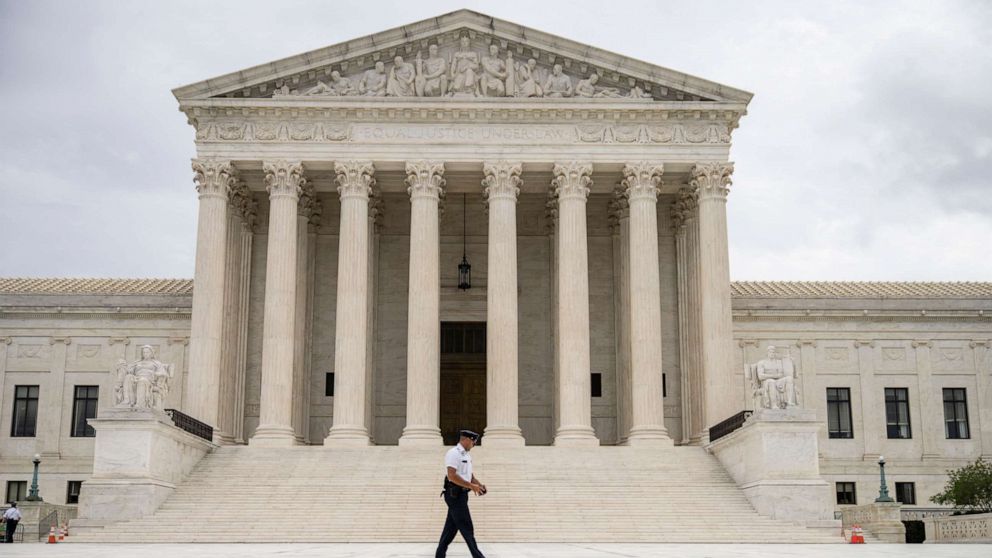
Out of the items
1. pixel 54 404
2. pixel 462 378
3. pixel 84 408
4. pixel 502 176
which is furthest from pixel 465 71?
pixel 54 404

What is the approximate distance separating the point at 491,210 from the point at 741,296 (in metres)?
14.4

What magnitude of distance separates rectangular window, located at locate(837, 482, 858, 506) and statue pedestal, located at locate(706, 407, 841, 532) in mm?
14683

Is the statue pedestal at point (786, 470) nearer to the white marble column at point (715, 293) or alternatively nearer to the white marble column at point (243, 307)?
the white marble column at point (715, 293)

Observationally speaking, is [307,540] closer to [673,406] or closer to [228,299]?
[228,299]

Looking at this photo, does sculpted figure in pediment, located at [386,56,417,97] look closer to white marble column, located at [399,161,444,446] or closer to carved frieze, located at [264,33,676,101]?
carved frieze, located at [264,33,676,101]

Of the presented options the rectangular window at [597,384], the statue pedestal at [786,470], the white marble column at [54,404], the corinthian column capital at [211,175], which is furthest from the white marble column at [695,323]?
the white marble column at [54,404]

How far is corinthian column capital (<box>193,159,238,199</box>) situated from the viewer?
4350 cm

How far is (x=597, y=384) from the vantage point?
50.2 metres

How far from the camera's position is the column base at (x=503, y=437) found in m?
41.3

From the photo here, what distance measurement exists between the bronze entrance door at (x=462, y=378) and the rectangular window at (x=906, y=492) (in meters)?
18.5

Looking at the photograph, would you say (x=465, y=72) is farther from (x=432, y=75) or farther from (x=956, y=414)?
(x=956, y=414)

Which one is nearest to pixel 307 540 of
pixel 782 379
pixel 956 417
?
pixel 782 379

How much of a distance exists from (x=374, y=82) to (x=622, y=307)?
14525 millimetres

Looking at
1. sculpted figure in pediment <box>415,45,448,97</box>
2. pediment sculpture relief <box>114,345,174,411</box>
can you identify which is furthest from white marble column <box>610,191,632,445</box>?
pediment sculpture relief <box>114,345,174,411</box>
